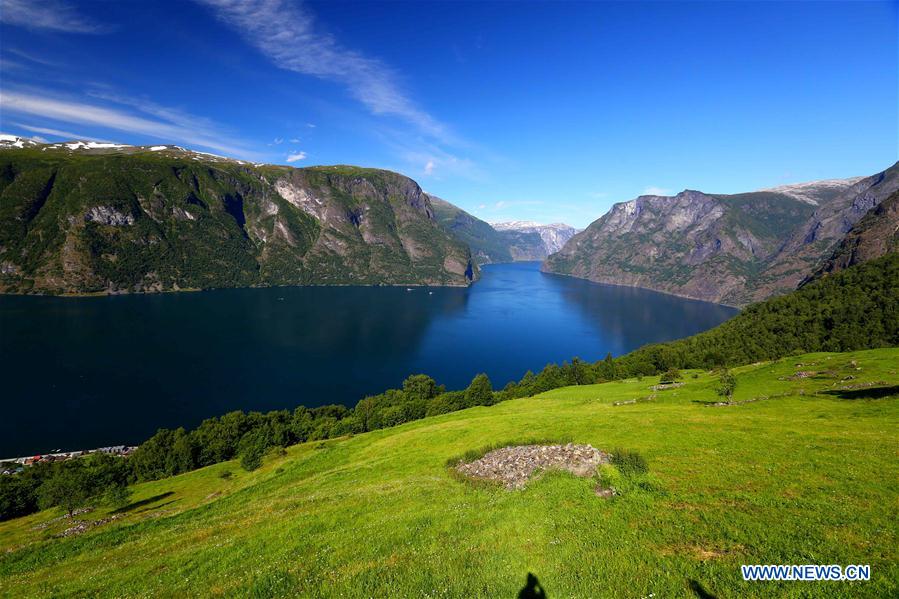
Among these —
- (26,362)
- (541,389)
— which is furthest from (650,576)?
(26,362)

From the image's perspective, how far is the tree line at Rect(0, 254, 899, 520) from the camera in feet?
253

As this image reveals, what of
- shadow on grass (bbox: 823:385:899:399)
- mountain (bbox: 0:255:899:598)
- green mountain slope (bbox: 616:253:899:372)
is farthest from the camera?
green mountain slope (bbox: 616:253:899:372)

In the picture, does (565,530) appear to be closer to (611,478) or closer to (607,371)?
(611,478)

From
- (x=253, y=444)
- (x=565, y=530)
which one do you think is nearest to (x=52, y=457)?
(x=253, y=444)

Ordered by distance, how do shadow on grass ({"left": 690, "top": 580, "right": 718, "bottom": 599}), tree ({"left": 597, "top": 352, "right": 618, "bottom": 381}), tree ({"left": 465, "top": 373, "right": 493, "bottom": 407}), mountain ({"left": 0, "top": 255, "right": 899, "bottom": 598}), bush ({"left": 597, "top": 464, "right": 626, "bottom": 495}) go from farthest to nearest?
tree ({"left": 597, "top": 352, "right": 618, "bottom": 381}), tree ({"left": 465, "top": 373, "right": 493, "bottom": 407}), bush ({"left": 597, "top": 464, "right": 626, "bottom": 495}), mountain ({"left": 0, "top": 255, "right": 899, "bottom": 598}), shadow on grass ({"left": 690, "top": 580, "right": 718, "bottom": 599})

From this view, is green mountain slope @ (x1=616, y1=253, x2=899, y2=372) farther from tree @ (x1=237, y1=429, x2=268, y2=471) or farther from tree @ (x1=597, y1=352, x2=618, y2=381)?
tree @ (x1=237, y1=429, x2=268, y2=471)

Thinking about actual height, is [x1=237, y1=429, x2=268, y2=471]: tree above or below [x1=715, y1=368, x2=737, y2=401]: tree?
below

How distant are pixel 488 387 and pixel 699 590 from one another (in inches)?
3699

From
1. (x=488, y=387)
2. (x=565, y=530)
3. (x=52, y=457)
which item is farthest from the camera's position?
(x=488, y=387)

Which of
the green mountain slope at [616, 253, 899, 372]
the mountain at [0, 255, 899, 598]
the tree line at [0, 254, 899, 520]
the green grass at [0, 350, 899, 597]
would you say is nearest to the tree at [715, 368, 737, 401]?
the mountain at [0, 255, 899, 598]

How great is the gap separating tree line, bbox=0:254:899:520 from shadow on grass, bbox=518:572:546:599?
6718cm

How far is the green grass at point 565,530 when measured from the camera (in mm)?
14828

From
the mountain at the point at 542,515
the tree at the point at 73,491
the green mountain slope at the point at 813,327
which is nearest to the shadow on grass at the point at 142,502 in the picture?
the mountain at the point at 542,515

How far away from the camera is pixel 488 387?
106188mm
